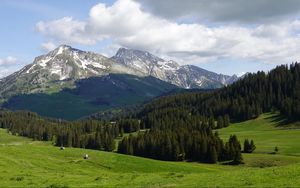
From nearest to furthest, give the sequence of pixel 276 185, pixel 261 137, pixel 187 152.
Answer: pixel 276 185
pixel 187 152
pixel 261 137

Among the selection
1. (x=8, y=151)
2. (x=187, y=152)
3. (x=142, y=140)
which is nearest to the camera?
(x=8, y=151)

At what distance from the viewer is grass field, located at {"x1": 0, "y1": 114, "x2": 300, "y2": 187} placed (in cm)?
3997

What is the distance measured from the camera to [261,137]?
622ft

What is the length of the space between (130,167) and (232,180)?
52149mm

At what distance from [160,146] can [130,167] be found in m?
68.8

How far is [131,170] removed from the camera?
8656 centimetres

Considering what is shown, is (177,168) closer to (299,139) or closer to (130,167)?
(130,167)

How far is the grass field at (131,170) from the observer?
3997 cm

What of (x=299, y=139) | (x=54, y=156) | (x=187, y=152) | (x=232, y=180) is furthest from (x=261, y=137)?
(x=232, y=180)

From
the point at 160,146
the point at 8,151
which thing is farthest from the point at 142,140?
the point at 8,151

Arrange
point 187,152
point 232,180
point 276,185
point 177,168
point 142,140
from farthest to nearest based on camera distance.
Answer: point 142,140, point 187,152, point 177,168, point 232,180, point 276,185

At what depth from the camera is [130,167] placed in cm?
8931

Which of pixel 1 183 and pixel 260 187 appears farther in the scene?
pixel 1 183

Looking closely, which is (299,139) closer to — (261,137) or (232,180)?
(261,137)
